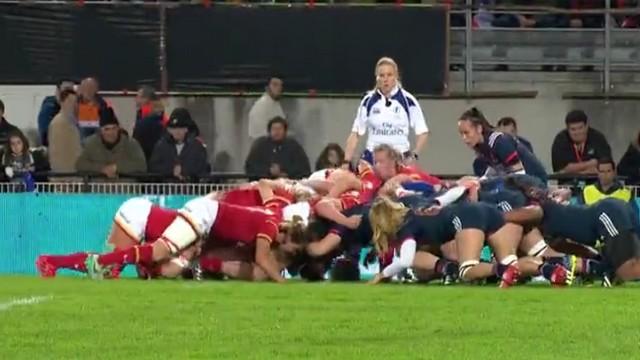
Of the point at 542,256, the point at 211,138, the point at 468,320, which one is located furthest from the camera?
the point at 211,138

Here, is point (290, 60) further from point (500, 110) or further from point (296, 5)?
Answer: point (500, 110)

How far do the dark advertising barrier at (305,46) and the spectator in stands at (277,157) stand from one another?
228cm

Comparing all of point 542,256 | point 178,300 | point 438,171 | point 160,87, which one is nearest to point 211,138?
point 160,87

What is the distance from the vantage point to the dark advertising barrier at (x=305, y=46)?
28.3 meters

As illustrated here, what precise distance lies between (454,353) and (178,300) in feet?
14.2

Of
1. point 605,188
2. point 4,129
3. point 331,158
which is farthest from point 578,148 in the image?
point 4,129

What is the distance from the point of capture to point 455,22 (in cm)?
2891

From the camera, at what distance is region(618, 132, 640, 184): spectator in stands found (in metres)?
25.7

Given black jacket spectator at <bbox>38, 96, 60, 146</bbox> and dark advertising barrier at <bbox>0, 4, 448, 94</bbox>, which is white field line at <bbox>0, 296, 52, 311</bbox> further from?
dark advertising barrier at <bbox>0, 4, 448, 94</bbox>

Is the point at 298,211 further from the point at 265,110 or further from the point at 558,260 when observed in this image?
the point at 265,110

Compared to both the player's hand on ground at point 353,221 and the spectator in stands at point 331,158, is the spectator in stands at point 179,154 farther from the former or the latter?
the player's hand on ground at point 353,221

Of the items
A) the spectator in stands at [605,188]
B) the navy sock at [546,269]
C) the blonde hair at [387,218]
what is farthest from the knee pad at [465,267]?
the spectator in stands at [605,188]

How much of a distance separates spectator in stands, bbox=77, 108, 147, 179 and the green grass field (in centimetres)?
754

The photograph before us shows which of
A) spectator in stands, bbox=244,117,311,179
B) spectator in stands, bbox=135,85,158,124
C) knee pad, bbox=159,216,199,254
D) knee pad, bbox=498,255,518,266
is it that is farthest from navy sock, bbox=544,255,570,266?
spectator in stands, bbox=135,85,158,124
